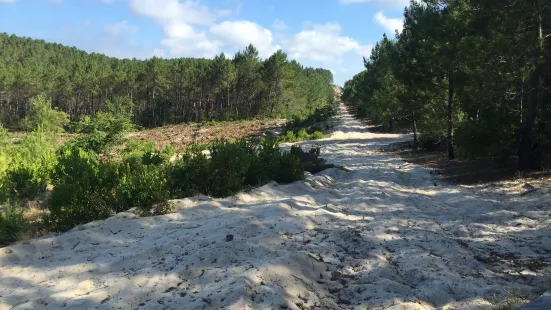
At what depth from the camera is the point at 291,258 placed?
447 cm

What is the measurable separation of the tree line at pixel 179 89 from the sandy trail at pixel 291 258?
170 ft

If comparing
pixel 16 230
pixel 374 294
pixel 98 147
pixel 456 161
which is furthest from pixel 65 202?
pixel 456 161

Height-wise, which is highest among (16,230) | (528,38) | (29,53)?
(29,53)

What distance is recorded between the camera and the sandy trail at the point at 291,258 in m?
3.78

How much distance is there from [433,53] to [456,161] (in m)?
4.30

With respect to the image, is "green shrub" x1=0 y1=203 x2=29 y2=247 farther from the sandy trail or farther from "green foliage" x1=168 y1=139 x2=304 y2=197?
"green foliage" x1=168 y1=139 x2=304 y2=197

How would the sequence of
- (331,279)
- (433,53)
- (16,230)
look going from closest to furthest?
(331,279)
(16,230)
(433,53)

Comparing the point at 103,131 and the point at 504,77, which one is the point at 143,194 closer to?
the point at 504,77

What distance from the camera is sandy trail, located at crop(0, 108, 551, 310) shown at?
3777 mm

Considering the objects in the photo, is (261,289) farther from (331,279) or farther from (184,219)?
(184,219)

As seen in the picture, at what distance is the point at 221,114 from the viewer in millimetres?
62094

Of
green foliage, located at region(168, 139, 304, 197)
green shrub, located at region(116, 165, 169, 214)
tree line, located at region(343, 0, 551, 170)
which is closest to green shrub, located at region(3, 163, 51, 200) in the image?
green foliage, located at region(168, 139, 304, 197)

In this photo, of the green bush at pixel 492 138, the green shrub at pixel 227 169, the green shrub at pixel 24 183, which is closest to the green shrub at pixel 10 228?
the green shrub at pixel 227 169

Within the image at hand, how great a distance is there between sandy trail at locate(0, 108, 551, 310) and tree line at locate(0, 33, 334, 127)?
51867mm
